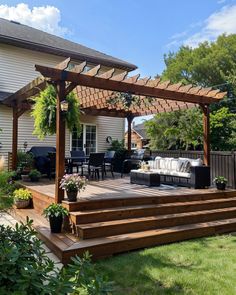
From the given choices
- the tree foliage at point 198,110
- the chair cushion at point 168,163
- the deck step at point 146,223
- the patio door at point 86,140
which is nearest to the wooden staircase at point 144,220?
the deck step at point 146,223

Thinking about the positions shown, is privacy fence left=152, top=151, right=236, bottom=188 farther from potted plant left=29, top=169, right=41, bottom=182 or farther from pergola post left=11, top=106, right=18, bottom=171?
pergola post left=11, top=106, right=18, bottom=171

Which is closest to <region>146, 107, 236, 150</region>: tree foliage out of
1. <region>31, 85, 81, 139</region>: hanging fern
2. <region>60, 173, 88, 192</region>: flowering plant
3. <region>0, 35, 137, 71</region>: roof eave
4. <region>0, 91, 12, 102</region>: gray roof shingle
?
<region>0, 35, 137, 71</region>: roof eave

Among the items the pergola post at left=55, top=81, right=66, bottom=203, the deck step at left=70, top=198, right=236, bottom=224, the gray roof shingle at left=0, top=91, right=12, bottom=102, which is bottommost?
the deck step at left=70, top=198, right=236, bottom=224

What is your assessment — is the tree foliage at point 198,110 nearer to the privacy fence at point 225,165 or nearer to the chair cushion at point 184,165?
the privacy fence at point 225,165

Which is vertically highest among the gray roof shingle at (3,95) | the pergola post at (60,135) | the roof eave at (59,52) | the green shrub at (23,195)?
the roof eave at (59,52)

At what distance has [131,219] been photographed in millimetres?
5199

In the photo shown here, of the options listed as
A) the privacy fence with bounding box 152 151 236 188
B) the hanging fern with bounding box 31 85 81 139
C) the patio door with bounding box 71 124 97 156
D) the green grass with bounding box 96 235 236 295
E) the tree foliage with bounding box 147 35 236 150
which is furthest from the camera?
the tree foliage with bounding box 147 35 236 150

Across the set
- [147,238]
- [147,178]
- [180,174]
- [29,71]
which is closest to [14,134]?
[29,71]

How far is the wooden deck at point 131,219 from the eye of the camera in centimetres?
439

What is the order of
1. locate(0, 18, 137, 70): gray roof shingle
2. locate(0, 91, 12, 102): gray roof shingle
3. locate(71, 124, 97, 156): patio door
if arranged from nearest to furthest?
locate(0, 91, 12, 102): gray roof shingle → locate(0, 18, 137, 70): gray roof shingle → locate(71, 124, 97, 156): patio door

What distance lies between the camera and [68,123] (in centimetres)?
660

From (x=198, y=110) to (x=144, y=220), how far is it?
493 inches

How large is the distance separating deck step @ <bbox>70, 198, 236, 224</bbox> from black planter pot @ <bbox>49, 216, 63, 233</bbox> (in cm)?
21

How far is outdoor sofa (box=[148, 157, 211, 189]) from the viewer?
7.39 metres
